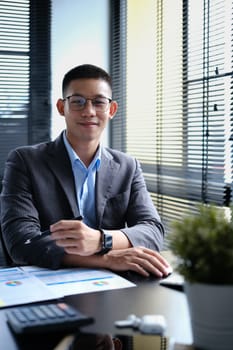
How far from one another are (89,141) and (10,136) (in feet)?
4.09

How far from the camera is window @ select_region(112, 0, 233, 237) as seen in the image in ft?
8.00

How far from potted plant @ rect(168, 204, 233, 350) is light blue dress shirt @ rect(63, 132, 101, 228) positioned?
1276 mm

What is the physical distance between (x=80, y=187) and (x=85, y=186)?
0.03 m

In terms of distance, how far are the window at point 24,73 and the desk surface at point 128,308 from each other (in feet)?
6.86

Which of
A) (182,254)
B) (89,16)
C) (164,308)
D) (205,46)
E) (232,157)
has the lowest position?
(164,308)

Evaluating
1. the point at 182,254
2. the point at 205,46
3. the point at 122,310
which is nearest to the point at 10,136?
the point at 205,46

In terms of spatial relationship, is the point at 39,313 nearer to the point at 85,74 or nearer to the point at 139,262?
the point at 139,262

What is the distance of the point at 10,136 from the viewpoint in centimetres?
329

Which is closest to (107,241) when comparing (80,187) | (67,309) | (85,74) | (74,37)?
(80,187)

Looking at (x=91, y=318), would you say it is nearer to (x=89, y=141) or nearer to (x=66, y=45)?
(x=89, y=141)

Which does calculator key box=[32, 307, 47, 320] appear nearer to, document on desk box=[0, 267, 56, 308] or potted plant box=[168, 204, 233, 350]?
document on desk box=[0, 267, 56, 308]

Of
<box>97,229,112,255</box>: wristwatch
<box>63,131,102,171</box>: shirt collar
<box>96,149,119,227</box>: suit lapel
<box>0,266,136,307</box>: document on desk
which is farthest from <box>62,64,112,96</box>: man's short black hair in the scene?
<box>0,266,136,307</box>: document on desk

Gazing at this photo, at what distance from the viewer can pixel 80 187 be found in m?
2.16

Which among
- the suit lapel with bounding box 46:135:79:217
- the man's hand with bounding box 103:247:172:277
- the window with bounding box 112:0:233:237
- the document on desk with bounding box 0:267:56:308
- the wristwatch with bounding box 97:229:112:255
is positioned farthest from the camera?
the window with bounding box 112:0:233:237
